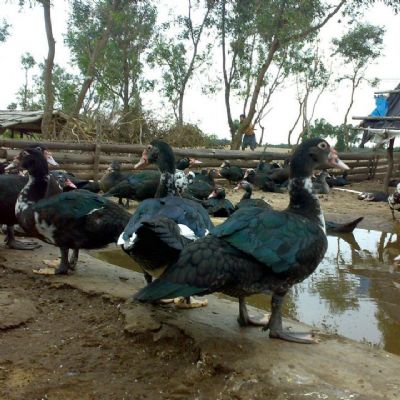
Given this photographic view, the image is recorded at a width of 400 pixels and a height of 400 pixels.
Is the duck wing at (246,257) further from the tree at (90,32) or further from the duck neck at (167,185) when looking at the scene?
the tree at (90,32)

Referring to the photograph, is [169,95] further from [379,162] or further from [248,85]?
[379,162]

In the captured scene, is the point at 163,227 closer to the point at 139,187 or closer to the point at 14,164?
the point at 14,164

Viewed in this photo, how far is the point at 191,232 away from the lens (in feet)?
11.8

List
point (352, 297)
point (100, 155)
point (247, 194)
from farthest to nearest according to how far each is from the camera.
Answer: point (100, 155) → point (247, 194) → point (352, 297)

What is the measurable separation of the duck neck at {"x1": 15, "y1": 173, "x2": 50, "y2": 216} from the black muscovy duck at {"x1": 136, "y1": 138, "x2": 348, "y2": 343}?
2.39m

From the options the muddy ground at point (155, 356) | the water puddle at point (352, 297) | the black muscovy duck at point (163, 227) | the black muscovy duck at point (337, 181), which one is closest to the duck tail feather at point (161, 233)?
the black muscovy duck at point (163, 227)

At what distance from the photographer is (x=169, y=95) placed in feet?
80.5

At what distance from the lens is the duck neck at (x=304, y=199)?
3.55m

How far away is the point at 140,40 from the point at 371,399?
24310 mm

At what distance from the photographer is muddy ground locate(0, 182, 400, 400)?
8.66ft

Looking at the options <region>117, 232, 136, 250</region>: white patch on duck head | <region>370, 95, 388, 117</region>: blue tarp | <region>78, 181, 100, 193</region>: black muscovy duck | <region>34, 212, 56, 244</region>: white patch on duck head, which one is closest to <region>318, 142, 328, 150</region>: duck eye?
<region>117, 232, 136, 250</region>: white patch on duck head

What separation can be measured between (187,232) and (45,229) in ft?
5.52

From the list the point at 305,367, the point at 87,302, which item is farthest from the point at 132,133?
the point at 305,367

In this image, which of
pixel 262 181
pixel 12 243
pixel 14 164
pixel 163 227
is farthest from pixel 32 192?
pixel 262 181
